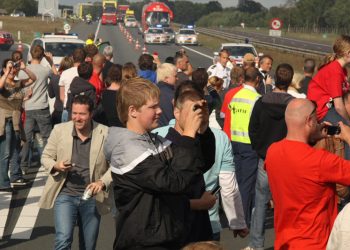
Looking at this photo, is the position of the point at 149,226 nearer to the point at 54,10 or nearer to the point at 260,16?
the point at 54,10

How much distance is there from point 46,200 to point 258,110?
9.13ft

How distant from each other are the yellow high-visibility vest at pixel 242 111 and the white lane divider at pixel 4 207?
2.91 meters

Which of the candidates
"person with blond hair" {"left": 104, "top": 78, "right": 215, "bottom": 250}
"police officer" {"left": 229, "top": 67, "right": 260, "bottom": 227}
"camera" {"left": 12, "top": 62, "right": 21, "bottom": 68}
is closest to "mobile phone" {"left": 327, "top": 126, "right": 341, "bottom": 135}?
"person with blond hair" {"left": 104, "top": 78, "right": 215, "bottom": 250}

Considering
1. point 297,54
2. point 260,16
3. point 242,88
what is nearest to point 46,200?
point 242,88

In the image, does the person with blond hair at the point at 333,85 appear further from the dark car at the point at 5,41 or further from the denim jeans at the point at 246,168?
the dark car at the point at 5,41

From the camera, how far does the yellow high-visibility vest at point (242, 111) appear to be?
1024 cm

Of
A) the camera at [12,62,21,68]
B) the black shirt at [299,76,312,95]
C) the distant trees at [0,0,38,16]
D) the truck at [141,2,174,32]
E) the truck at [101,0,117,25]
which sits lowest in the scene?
the distant trees at [0,0,38,16]

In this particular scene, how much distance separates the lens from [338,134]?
19.1 ft

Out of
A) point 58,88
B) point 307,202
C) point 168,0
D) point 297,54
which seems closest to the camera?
point 307,202

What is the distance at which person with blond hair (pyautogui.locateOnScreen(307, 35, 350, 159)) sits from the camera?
8.01 m

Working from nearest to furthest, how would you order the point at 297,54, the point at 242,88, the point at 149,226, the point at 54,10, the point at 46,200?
the point at 149,226, the point at 46,200, the point at 242,88, the point at 297,54, the point at 54,10

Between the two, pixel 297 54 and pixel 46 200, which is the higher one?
pixel 46 200

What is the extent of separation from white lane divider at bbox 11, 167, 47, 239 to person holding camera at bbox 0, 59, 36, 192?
1.40ft

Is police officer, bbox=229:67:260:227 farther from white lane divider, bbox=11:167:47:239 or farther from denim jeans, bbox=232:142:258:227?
white lane divider, bbox=11:167:47:239
